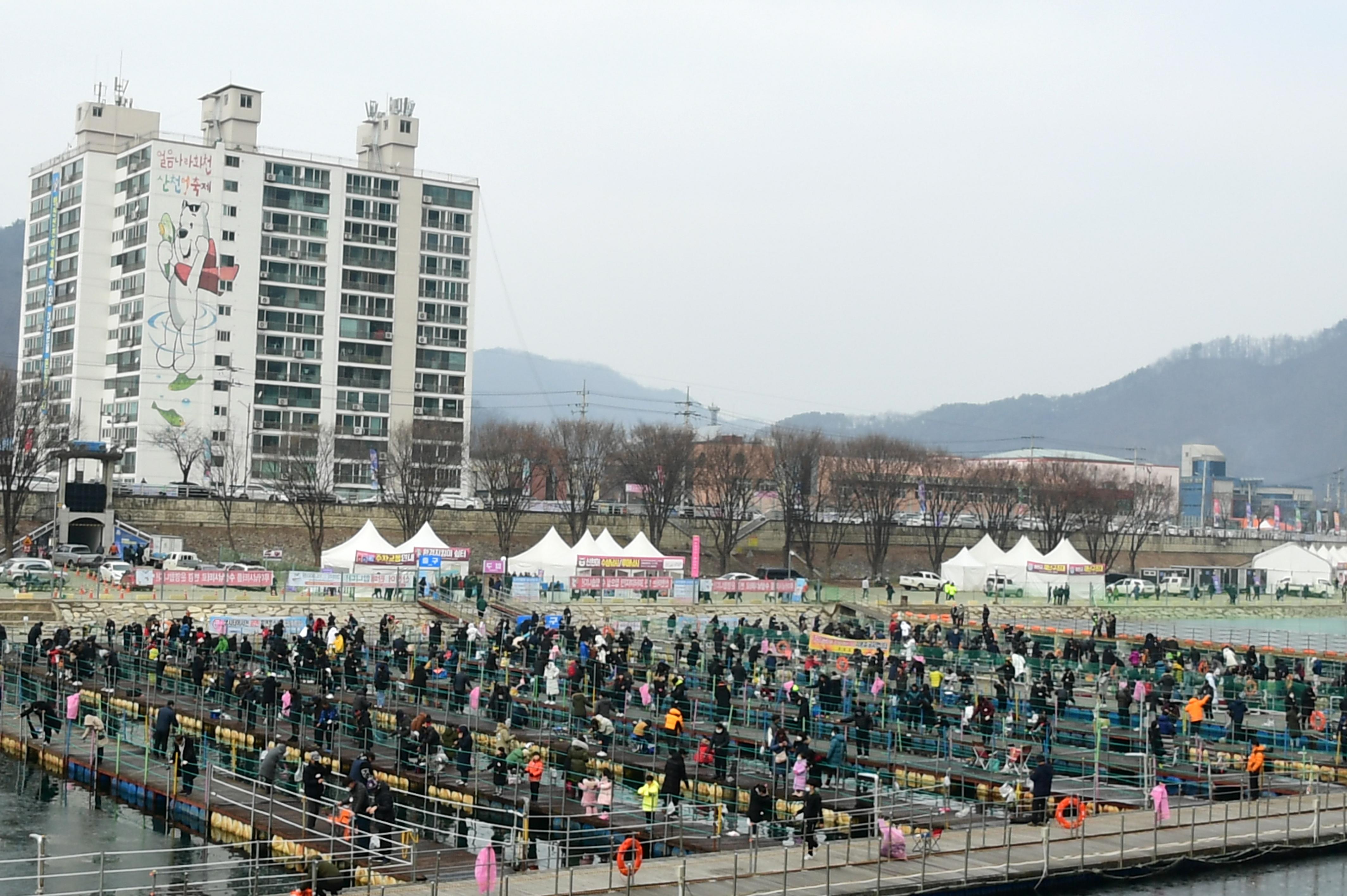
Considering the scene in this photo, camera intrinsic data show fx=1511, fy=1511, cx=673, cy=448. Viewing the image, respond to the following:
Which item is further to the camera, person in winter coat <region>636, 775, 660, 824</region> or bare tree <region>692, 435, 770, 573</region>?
bare tree <region>692, 435, 770, 573</region>

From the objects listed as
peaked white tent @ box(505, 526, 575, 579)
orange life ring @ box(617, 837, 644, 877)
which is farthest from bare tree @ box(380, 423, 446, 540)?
orange life ring @ box(617, 837, 644, 877)

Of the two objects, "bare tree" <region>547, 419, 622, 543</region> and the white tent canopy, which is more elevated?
"bare tree" <region>547, 419, 622, 543</region>

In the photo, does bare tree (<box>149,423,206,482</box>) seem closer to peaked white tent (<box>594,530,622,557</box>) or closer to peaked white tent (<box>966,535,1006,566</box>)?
peaked white tent (<box>594,530,622,557</box>)

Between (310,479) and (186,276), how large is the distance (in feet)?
111

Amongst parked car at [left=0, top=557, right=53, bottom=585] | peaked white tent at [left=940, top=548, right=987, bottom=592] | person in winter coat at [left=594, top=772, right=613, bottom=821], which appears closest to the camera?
person in winter coat at [left=594, top=772, right=613, bottom=821]

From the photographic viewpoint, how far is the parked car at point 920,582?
82.9 metres

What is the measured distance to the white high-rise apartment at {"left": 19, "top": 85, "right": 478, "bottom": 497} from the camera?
112 metres

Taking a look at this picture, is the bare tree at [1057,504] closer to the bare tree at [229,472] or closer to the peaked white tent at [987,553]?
the peaked white tent at [987,553]

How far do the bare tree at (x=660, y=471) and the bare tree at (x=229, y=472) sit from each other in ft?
81.1

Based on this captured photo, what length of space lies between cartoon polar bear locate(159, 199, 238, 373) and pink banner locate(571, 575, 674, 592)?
57.3 meters

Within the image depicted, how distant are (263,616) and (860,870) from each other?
38.7 m

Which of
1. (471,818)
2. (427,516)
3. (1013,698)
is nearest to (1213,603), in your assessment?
(427,516)

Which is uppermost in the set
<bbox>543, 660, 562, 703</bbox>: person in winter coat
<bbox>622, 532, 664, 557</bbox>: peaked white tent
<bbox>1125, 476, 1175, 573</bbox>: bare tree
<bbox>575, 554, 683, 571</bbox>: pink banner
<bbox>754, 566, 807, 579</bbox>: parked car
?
<bbox>1125, 476, 1175, 573</bbox>: bare tree

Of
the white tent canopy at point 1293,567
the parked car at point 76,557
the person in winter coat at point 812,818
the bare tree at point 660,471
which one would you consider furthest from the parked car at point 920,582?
the person in winter coat at point 812,818
